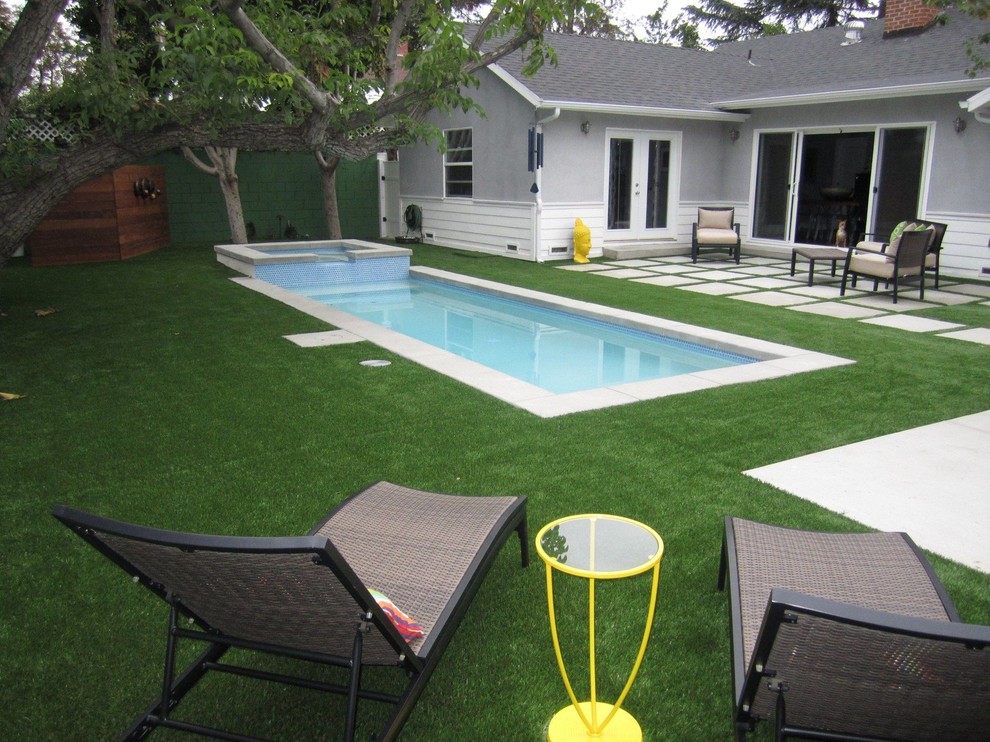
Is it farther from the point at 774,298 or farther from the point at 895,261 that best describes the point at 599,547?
the point at 895,261

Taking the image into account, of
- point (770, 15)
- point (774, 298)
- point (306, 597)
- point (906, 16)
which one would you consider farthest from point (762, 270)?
point (770, 15)

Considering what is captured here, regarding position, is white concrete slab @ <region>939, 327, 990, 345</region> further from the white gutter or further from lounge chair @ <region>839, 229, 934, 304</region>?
the white gutter

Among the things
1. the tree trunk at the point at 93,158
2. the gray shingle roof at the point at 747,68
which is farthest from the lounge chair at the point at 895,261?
the tree trunk at the point at 93,158

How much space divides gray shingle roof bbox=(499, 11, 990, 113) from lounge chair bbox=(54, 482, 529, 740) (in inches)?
430

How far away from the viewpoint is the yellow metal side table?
6.45 feet

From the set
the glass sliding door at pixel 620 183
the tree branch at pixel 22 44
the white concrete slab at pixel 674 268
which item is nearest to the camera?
the tree branch at pixel 22 44

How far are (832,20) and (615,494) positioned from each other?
31.5 meters

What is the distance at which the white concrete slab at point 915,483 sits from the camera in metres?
3.25

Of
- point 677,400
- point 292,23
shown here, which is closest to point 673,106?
point 292,23

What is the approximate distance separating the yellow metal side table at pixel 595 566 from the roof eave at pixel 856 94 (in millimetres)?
10772

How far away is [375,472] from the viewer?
3.88 meters

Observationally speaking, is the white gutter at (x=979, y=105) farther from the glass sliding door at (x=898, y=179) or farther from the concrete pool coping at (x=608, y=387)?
the concrete pool coping at (x=608, y=387)

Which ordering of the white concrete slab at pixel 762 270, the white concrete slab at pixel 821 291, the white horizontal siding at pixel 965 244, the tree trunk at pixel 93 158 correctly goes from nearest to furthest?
the tree trunk at pixel 93 158, the white concrete slab at pixel 821 291, the white horizontal siding at pixel 965 244, the white concrete slab at pixel 762 270

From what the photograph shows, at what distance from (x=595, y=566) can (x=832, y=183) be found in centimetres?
1530
